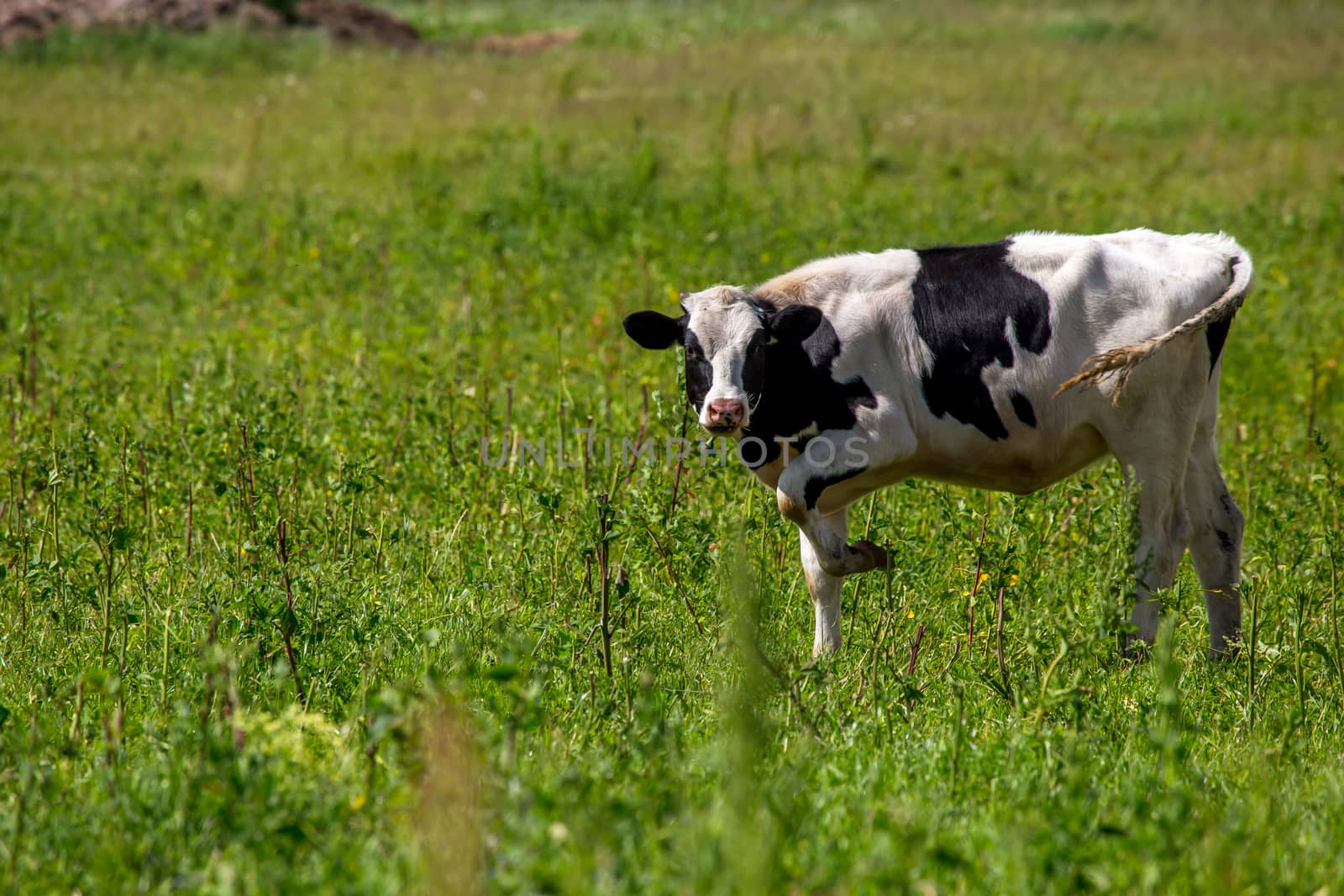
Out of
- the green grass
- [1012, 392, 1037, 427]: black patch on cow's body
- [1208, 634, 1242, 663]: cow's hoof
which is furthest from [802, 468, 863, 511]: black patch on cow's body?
[1208, 634, 1242, 663]: cow's hoof

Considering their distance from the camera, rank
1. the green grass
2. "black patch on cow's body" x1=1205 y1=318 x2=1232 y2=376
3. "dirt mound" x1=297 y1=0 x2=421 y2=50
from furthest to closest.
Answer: "dirt mound" x1=297 y1=0 x2=421 y2=50 → "black patch on cow's body" x1=1205 y1=318 x2=1232 y2=376 → the green grass

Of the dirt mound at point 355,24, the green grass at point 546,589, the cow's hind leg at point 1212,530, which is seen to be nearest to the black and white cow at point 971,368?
the cow's hind leg at point 1212,530

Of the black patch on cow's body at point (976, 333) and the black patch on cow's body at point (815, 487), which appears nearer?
the black patch on cow's body at point (815, 487)

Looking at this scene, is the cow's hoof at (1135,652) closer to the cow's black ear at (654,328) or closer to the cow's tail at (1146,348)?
the cow's tail at (1146,348)

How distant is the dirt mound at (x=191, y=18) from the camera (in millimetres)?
26266

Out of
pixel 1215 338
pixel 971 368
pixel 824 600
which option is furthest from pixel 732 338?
pixel 1215 338

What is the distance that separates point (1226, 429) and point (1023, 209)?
672 cm

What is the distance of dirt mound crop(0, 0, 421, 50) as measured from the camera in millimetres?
26266

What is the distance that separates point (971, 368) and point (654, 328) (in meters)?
1.33

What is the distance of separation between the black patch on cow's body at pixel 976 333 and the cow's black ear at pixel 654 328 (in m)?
1.00

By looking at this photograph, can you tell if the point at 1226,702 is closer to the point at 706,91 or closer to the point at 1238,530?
the point at 1238,530

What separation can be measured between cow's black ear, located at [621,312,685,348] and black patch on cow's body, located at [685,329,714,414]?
0.15 m

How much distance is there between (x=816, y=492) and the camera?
581 cm

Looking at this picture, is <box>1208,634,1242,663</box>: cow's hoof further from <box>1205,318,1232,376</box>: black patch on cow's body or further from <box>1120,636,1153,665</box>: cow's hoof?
<box>1205,318,1232,376</box>: black patch on cow's body
